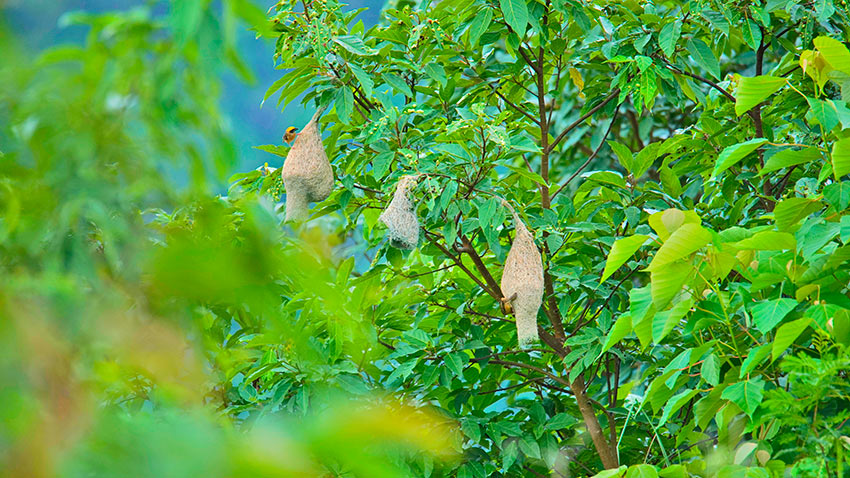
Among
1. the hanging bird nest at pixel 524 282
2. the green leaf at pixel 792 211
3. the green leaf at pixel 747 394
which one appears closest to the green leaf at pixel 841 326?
the green leaf at pixel 747 394

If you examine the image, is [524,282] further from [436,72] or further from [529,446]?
[436,72]

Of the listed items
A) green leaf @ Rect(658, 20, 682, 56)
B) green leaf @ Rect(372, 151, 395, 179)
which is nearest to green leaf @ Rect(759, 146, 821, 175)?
green leaf @ Rect(658, 20, 682, 56)

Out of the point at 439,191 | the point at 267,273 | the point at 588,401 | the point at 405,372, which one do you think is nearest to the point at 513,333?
the point at 588,401

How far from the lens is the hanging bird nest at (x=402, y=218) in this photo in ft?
4.96

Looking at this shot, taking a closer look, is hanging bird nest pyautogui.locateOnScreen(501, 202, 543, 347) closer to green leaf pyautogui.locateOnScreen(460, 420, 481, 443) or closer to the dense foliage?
the dense foliage

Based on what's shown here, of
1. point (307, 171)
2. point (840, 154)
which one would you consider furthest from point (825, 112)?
point (307, 171)

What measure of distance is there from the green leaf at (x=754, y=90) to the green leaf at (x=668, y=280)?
28 cm

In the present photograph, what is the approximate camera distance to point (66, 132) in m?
0.41

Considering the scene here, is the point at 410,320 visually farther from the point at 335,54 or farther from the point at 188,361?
the point at 188,361

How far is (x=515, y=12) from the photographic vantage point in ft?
5.36

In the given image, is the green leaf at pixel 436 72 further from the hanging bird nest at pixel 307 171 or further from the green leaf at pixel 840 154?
the green leaf at pixel 840 154

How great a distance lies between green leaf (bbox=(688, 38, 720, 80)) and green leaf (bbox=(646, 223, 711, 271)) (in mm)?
771

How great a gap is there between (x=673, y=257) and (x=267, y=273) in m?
0.86

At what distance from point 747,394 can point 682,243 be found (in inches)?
9.2
